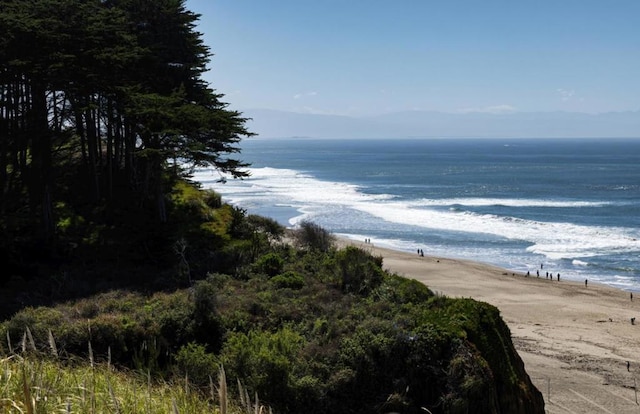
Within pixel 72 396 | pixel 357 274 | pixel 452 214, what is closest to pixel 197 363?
pixel 357 274

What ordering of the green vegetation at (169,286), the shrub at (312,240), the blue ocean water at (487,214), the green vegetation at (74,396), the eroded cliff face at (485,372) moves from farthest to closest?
the blue ocean water at (487,214)
the shrub at (312,240)
the eroded cliff face at (485,372)
the green vegetation at (169,286)
the green vegetation at (74,396)

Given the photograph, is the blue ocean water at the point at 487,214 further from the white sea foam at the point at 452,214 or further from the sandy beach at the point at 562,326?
the sandy beach at the point at 562,326

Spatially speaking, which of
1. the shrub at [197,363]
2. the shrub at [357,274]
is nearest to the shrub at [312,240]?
the shrub at [357,274]

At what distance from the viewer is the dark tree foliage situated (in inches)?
750

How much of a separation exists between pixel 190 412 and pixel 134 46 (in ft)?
70.3

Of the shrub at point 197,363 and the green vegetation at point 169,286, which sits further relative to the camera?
the shrub at point 197,363

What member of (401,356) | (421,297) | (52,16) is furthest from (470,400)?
(52,16)

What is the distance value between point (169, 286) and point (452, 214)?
161ft

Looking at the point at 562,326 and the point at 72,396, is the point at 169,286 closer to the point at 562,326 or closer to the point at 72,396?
the point at 72,396

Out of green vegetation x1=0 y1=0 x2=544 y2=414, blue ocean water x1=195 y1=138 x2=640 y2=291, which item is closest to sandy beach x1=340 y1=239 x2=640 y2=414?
blue ocean water x1=195 y1=138 x2=640 y2=291

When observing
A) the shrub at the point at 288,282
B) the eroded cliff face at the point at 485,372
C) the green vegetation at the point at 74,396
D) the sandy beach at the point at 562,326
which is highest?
the green vegetation at the point at 74,396

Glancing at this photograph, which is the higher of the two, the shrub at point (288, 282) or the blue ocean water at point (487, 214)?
the shrub at point (288, 282)

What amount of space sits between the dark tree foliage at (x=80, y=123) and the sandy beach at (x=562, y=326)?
13.5m

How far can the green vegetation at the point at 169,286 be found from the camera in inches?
414
